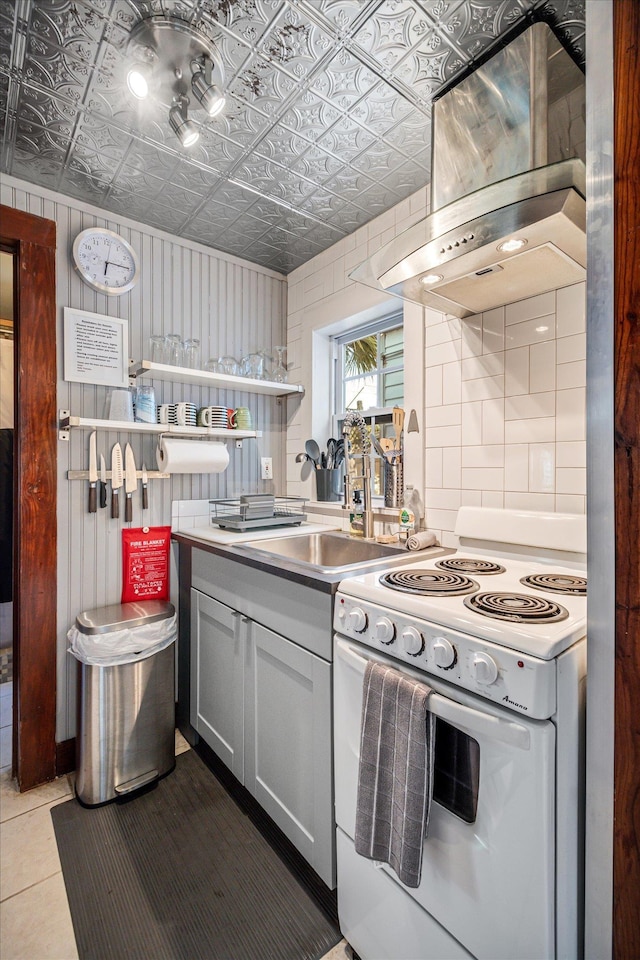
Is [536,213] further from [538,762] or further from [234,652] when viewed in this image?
[234,652]

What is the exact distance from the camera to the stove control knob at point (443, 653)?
0.93 meters

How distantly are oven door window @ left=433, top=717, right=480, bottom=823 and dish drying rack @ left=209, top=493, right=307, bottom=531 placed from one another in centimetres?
129

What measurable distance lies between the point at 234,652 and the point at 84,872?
79 cm

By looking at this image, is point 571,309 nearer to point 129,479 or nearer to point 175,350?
point 175,350

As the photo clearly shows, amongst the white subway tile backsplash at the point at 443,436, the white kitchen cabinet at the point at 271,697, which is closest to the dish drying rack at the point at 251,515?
the white kitchen cabinet at the point at 271,697

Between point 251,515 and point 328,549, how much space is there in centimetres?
40

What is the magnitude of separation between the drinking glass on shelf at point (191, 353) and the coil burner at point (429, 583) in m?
1.54

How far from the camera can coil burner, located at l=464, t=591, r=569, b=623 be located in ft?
3.04

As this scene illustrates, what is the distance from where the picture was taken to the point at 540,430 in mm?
1519

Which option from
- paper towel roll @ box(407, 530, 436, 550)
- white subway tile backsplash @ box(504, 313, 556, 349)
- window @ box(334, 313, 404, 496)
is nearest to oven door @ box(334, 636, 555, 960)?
paper towel roll @ box(407, 530, 436, 550)

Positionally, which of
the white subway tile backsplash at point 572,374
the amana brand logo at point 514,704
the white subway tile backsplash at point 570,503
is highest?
the white subway tile backsplash at point 572,374

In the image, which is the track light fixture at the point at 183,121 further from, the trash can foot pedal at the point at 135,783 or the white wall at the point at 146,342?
the trash can foot pedal at the point at 135,783

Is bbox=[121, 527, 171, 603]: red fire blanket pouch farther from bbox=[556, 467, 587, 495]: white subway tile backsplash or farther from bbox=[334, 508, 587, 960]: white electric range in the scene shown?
bbox=[556, 467, 587, 495]: white subway tile backsplash

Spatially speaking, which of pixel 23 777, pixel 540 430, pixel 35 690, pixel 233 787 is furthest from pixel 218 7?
pixel 23 777
